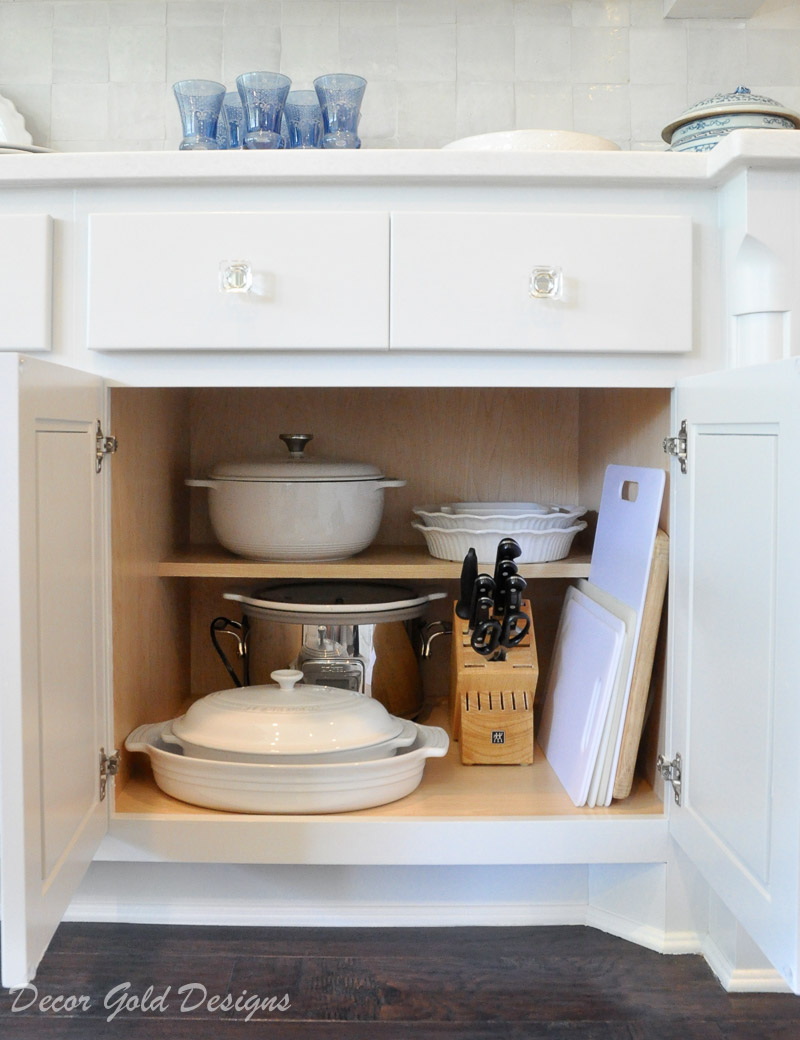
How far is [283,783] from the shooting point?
109 cm

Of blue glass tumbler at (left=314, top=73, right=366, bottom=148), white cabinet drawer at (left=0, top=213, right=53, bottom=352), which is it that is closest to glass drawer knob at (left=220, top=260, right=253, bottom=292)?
white cabinet drawer at (left=0, top=213, right=53, bottom=352)

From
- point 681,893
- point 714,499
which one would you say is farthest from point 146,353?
point 681,893

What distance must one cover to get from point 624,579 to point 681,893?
1.26 ft

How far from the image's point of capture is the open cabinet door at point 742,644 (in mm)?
735

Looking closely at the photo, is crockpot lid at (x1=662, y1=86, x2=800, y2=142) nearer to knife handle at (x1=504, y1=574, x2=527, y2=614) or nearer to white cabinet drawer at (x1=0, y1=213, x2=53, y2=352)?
knife handle at (x1=504, y1=574, x2=527, y2=614)

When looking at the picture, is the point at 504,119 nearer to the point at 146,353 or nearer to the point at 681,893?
the point at 146,353

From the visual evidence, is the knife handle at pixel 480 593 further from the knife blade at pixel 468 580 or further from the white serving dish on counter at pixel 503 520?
the white serving dish on counter at pixel 503 520

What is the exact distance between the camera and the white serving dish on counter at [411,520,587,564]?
135cm

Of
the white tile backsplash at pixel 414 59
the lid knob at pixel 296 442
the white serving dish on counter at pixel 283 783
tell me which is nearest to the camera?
the white serving dish on counter at pixel 283 783

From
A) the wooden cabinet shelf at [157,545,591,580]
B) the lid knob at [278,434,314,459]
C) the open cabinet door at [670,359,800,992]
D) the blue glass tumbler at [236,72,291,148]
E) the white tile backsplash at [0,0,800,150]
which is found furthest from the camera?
the white tile backsplash at [0,0,800,150]

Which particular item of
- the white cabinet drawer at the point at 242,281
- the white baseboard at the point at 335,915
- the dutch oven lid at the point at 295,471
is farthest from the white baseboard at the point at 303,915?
the white cabinet drawer at the point at 242,281

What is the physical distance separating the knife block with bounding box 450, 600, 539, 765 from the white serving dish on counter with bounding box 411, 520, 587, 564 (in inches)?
4.8

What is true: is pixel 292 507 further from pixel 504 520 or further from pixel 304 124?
pixel 304 124

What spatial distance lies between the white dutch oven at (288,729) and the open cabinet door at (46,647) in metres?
0.14
